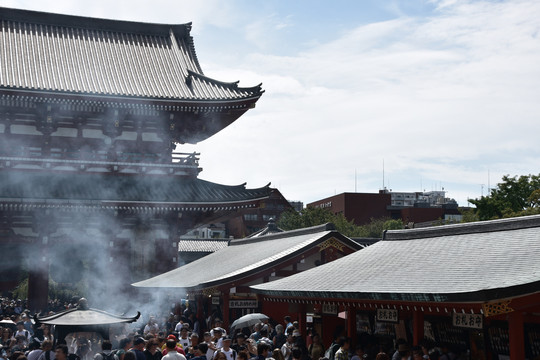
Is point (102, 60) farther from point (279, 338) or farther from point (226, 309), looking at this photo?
point (279, 338)

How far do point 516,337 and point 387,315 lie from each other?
15.5 feet

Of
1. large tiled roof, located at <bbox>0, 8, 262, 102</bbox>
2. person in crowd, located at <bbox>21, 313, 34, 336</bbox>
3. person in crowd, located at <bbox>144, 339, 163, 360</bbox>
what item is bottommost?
person in crowd, located at <bbox>21, 313, 34, 336</bbox>

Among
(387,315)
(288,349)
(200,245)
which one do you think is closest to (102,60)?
(288,349)

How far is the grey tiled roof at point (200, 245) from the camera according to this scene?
6209 centimetres

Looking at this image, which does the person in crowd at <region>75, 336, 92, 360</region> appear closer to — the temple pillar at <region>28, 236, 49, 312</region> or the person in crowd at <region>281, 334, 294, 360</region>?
the person in crowd at <region>281, 334, 294, 360</region>

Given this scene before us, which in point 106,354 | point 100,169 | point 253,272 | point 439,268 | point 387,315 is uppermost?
point 100,169

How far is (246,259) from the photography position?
24.2m

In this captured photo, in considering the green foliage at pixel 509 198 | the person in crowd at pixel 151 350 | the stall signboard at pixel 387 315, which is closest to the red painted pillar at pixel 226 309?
the stall signboard at pixel 387 315

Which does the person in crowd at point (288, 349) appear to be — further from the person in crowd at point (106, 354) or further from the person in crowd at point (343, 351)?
the person in crowd at point (106, 354)

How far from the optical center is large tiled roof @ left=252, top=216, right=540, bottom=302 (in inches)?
422

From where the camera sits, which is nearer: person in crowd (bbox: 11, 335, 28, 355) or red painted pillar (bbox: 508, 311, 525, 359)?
red painted pillar (bbox: 508, 311, 525, 359)

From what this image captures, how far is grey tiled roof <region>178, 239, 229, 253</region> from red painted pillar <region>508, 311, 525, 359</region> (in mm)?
51279

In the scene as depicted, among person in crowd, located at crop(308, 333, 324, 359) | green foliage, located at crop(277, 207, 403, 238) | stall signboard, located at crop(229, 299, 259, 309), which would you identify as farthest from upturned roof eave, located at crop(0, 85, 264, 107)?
green foliage, located at crop(277, 207, 403, 238)

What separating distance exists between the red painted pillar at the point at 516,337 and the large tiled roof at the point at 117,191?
58.7 feet
